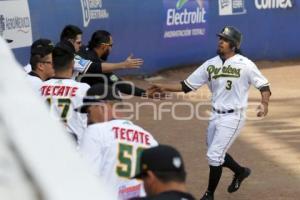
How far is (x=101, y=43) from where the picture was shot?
7.41m

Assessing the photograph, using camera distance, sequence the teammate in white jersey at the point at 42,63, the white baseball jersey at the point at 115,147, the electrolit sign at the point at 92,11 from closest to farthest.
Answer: the white baseball jersey at the point at 115,147, the teammate in white jersey at the point at 42,63, the electrolit sign at the point at 92,11

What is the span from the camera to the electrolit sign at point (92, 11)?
15977 millimetres

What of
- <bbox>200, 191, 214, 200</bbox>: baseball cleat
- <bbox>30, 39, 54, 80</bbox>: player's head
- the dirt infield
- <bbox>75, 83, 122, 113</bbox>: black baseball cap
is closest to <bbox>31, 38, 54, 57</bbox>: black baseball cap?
<bbox>30, 39, 54, 80</bbox>: player's head

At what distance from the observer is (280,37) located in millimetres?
20875

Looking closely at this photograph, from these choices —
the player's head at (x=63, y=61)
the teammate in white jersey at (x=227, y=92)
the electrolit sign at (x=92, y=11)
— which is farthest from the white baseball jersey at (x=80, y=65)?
the electrolit sign at (x=92, y=11)

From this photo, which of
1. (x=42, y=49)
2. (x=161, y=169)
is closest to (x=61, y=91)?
(x=42, y=49)

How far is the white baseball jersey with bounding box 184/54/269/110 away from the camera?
6.96 meters

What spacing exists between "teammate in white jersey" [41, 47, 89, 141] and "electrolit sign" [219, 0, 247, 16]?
1434cm

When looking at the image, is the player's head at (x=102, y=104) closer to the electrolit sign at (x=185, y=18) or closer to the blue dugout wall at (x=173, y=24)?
the blue dugout wall at (x=173, y=24)

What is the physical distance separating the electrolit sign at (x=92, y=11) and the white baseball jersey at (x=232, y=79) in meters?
9.22

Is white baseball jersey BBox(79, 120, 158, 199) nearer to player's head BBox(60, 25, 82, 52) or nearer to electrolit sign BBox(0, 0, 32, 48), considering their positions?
player's head BBox(60, 25, 82, 52)

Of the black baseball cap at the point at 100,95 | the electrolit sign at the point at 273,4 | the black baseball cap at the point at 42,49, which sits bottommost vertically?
the electrolit sign at the point at 273,4

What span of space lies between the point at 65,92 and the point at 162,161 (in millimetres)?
2658

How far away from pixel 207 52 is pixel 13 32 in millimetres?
7476
